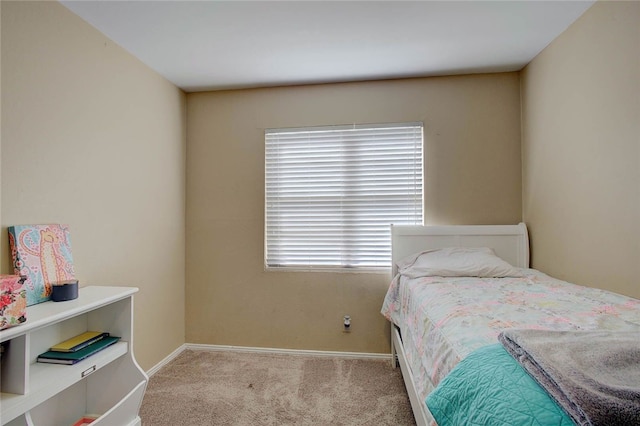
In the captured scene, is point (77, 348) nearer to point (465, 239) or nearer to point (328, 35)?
point (328, 35)

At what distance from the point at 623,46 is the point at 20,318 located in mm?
3028

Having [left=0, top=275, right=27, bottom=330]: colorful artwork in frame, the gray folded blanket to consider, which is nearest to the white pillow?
the gray folded blanket

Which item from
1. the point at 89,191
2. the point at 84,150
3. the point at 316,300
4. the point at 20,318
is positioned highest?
the point at 84,150

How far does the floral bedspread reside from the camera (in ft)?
3.59

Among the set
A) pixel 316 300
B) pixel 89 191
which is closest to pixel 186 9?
pixel 89 191

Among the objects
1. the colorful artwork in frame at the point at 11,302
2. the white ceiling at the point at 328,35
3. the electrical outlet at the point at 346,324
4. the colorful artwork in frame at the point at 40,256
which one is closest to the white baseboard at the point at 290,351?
the electrical outlet at the point at 346,324

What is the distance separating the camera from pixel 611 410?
55 cm

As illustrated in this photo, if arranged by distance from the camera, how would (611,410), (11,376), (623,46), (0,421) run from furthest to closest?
(623,46) < (11,376) < (0,421) < (611,410)

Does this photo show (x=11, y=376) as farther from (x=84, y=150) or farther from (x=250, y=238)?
(x=250, y=238)

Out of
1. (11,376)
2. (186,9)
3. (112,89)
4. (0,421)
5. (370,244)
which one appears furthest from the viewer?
(370,244)

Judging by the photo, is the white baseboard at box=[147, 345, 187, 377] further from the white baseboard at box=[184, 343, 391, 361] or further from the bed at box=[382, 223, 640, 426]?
the bed at box=[382, 223, 640, 426]

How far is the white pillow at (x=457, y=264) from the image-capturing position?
A: 6.97 ft

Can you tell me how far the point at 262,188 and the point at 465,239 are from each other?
1.80 metres

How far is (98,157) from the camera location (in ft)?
6.36
